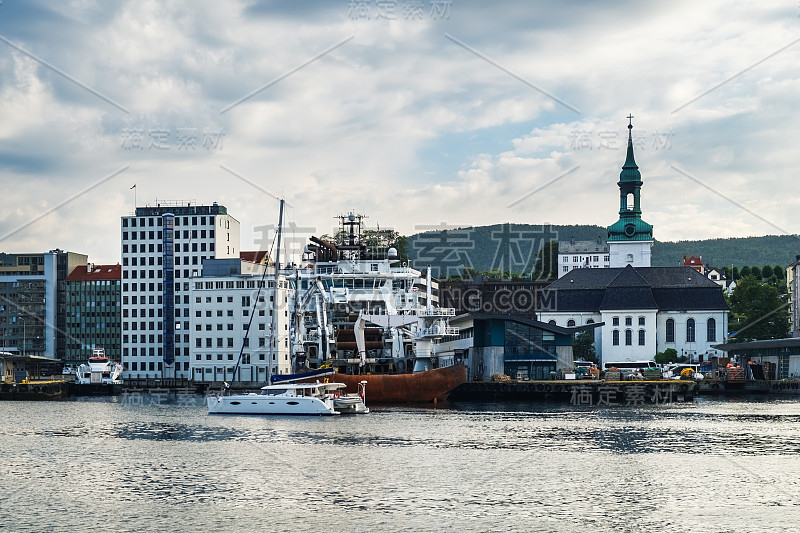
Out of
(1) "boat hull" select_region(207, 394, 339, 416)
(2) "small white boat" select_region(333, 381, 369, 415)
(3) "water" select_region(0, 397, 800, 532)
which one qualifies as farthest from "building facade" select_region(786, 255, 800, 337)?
(1) "boat hull" select_region(207, 394, 339, 416)

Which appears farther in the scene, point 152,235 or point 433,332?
point 152,235

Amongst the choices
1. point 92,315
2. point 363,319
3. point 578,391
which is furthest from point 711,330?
point 92,315

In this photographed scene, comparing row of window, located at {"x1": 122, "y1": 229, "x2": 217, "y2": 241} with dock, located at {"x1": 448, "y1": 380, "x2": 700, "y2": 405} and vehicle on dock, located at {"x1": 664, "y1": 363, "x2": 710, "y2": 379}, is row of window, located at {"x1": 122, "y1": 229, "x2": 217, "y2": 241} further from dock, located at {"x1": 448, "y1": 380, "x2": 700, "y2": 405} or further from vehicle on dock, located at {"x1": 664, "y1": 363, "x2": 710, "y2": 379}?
dock, located at {"x1": 448, "y1": 380, "x2": 700, "y2": 405}

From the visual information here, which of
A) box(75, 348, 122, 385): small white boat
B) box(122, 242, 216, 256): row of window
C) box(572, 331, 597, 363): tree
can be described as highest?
box(122, 242, 216, 256): row of window

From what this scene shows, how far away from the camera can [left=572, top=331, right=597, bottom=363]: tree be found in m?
154

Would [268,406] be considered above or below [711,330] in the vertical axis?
below

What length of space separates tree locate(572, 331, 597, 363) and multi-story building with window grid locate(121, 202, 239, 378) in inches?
2263

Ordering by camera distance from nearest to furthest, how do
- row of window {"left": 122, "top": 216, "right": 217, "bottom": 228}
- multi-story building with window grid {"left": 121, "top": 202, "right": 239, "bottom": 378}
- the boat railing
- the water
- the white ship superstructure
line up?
1. the water
2. the boat railing
3. the white ship superstructure
4. multi-story building with window grid {"left": 121, "top": 202, "right": 239, "bottom": 378}
5. row of window {"left": 122, "top": 216, "right": 217, "bottom": 228}

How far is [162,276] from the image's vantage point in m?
166

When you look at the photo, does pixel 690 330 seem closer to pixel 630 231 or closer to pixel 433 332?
pixel 630 231

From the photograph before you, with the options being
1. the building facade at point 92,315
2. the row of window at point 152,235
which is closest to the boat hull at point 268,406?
the row of window at point 152,235

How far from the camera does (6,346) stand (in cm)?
19300

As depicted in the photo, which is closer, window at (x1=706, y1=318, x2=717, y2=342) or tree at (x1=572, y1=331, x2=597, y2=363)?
window at (x1=706, y1=318, x2=717, y2=342)

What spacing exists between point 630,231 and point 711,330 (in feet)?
106
